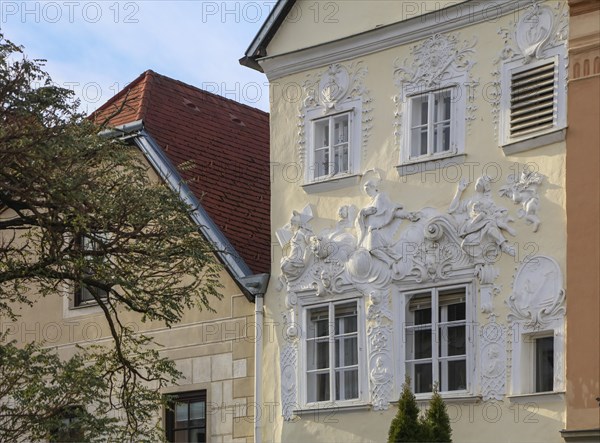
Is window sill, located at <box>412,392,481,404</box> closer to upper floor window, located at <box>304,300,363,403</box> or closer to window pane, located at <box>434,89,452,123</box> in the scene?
upper floor window, located at <box>304,300,363,403</box>

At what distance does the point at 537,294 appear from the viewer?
2361 cm

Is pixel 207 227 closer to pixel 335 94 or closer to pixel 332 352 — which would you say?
pixel 335 94

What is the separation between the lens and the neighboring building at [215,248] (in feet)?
89.5

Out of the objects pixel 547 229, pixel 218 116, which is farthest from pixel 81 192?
pixel 218 116

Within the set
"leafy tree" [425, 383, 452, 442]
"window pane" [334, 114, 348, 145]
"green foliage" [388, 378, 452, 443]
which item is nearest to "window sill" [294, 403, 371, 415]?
"green foliage" [388, 378, 452, 443]

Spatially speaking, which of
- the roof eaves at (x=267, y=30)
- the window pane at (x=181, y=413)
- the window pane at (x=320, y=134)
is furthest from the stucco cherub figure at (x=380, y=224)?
the window pane at (x=181, y=413)

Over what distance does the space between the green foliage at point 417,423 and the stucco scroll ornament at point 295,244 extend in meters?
3.68

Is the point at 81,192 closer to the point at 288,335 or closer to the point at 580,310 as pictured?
the point at 288,335

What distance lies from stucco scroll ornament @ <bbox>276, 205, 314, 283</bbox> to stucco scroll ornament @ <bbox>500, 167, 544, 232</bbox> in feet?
12.1

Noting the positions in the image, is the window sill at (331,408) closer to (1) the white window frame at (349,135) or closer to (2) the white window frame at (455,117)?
(1) the white window frame at (349,135)

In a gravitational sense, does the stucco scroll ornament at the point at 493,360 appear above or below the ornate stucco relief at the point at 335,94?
below

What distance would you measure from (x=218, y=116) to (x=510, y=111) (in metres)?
9.48

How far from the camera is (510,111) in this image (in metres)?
24.4

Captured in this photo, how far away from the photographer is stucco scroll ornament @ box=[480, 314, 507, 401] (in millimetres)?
23828
